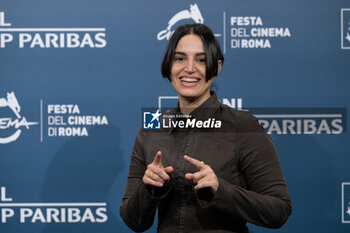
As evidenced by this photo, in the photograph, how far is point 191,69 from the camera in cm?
117

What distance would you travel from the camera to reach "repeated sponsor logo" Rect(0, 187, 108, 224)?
223 centimetres

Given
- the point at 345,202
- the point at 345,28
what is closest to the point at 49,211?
the point at 345,202

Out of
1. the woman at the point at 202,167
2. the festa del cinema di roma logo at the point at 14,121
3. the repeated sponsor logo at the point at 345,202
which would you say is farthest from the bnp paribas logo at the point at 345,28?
the festa del cinema di roma logo at the point at 14,121

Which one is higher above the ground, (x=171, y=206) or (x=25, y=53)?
(x=25, y=53)

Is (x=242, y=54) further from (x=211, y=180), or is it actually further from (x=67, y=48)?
(x=211, y=180)

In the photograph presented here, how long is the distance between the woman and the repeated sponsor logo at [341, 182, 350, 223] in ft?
4.11

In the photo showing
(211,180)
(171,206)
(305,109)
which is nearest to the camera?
(211,180)

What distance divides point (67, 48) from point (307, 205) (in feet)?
5.31

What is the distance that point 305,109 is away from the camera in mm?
2176

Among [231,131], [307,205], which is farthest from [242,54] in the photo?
[231,131]

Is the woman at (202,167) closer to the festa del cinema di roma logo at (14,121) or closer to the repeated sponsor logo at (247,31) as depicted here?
the repeated sponsor logo at (247,31)

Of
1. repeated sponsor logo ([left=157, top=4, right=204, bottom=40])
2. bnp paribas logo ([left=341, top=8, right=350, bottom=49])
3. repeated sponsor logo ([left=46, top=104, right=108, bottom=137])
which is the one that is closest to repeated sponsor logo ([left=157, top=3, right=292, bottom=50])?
repeated sponsor logo ([left=157, top=4, right=204, bottom=40])

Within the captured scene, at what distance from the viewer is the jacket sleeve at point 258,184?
3.34 feet

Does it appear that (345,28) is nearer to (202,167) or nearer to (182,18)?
(182,18)
